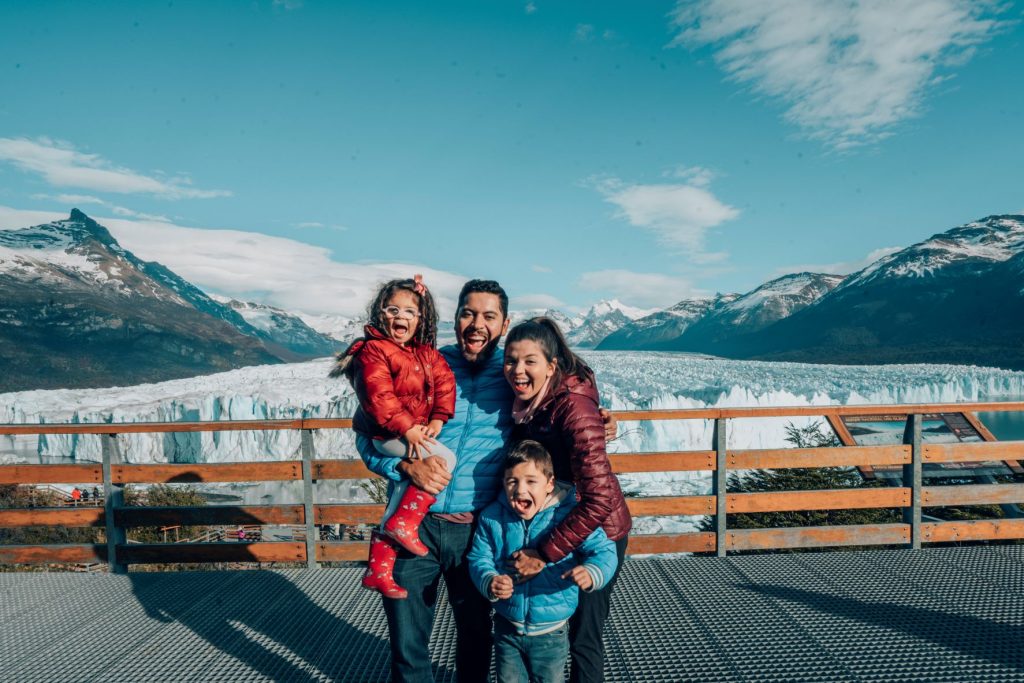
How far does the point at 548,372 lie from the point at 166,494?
48.5 ft

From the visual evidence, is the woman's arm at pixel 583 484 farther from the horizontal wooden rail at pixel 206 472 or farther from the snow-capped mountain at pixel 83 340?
the snow-capped mountain at pixel 83 340

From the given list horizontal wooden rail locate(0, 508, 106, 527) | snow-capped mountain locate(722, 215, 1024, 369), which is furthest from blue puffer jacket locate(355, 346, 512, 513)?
snow-capped mountain locate(722, 215, 1024, 369)

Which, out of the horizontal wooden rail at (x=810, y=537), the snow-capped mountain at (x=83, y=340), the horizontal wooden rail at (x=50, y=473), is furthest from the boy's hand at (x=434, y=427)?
the snow-capped mountain at (x=83, y=340)

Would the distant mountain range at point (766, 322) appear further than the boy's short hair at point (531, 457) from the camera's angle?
Yes

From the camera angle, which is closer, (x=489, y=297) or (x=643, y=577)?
(x=489, y=297)

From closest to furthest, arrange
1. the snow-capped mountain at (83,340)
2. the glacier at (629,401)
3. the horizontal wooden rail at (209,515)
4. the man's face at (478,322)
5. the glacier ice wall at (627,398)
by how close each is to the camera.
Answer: the man's face at (478,322) < the horizontal wooden rail at (209,515) < the glacier at (629,401) < the glacier ice wall at (627,398) < the snow-capped mountain at (83,340)

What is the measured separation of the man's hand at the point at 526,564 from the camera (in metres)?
1.76

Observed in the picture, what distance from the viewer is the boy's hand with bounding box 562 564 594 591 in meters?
1.72

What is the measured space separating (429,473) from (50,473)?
3.17m

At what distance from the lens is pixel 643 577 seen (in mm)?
3375

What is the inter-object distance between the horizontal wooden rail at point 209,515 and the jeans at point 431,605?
2018mm

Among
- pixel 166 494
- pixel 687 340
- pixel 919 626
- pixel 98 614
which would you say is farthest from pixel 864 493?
pixel 687 340

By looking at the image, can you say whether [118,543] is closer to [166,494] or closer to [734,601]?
[734,601]

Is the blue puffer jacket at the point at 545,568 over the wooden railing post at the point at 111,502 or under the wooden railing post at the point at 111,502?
over
